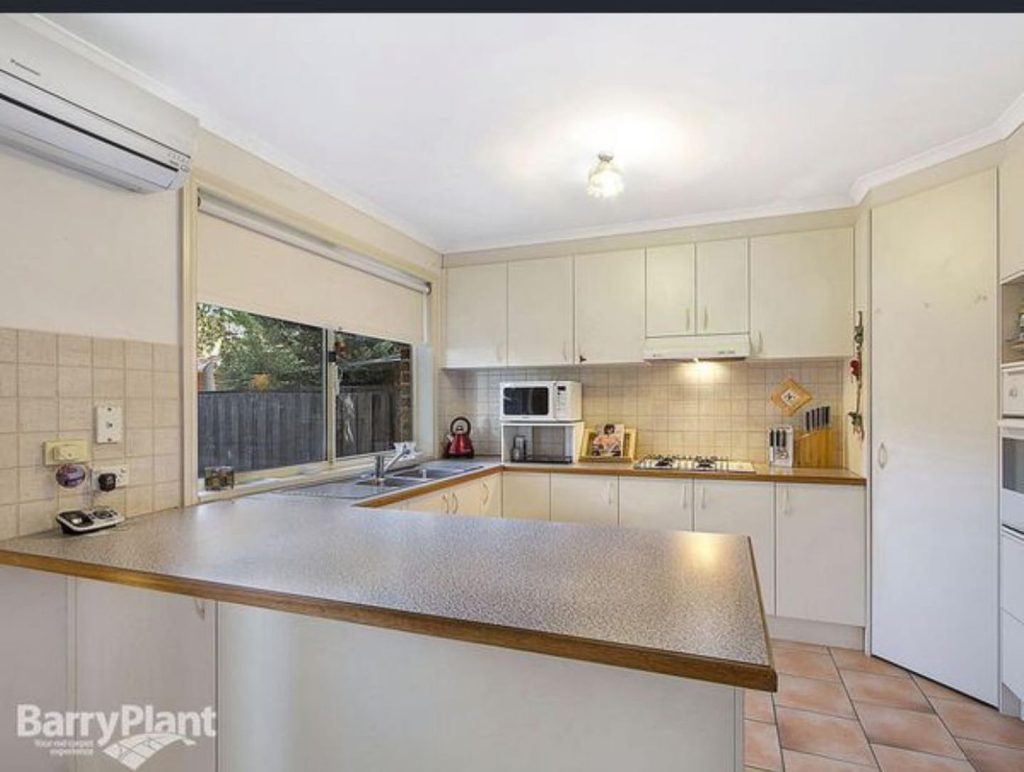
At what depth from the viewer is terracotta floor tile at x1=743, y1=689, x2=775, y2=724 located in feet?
7.11

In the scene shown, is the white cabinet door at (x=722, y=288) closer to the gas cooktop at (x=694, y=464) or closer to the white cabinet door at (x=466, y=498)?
the gas cooktop at (x=694, y=464)

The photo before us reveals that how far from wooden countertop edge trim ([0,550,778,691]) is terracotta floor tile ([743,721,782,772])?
135cm

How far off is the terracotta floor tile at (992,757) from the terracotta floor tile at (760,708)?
2.04 feet

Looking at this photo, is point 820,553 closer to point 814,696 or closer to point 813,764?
point 814,696

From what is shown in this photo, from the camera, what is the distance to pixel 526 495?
3.32 metres

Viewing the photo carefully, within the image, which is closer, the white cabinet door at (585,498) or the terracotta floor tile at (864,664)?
the terracotta floor tile at (864,664)

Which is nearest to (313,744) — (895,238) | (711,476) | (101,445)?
(101,445)

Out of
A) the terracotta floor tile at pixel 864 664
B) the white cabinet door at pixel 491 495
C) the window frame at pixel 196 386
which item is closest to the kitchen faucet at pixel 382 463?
the window frame at pixel 196 386

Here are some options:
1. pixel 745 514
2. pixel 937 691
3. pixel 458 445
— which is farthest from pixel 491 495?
pixel 937 691

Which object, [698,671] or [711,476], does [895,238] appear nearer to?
[711,476]

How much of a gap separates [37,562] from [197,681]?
50 centimetres

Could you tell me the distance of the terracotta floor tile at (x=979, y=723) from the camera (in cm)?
203

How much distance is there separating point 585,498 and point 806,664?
130 cm

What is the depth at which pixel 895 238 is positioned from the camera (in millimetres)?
2547
